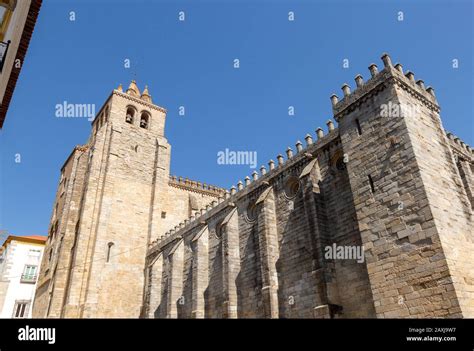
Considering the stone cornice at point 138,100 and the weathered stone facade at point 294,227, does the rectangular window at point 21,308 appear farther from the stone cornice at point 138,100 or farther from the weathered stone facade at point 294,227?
Result: the stone cornice at point 138,100

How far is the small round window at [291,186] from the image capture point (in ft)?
59.5

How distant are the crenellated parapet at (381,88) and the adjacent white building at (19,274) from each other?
1210 inches

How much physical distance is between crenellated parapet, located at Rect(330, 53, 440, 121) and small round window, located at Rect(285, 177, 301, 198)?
453 centimetres

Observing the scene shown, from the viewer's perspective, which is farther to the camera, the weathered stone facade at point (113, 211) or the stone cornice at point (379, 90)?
the weathered stone facade at point (113, 211)

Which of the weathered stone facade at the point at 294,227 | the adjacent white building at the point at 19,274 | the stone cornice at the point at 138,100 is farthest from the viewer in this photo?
the stone cornice at the point at 138,100

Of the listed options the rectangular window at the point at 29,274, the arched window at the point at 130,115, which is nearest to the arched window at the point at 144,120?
the arched window at the point at 130,115

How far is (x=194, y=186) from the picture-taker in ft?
115

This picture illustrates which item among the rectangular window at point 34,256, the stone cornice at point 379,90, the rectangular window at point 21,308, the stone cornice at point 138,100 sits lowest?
the rectangular window at point 21,308

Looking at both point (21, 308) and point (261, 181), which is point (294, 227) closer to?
point (261, 181)

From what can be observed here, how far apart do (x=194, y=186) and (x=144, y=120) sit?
8439 millimetres

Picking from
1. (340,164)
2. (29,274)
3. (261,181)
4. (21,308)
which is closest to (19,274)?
(29,274)

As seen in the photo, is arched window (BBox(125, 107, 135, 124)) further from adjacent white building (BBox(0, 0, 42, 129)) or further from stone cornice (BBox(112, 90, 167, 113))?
adjacent white building (BBox(0, 0, 42, 129))
